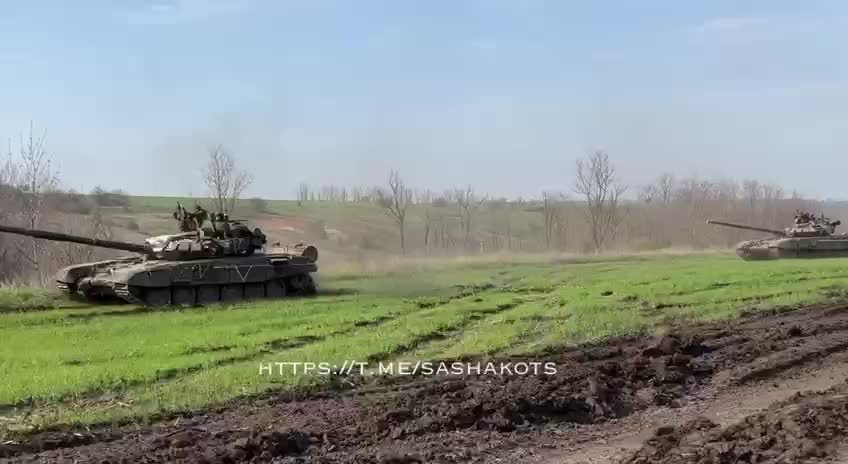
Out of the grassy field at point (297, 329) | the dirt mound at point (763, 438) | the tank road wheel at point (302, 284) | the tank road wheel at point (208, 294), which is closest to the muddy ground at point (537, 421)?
the dirt mound at point (763, 438)

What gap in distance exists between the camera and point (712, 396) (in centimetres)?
A: 995

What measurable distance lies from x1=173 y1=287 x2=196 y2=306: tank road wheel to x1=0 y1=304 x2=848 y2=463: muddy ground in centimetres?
1134

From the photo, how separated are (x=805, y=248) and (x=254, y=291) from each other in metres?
23.6

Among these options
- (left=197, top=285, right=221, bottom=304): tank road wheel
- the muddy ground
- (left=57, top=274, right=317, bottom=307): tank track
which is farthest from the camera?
(left=197, top=285, right=221, bottom=304): tank road wheel

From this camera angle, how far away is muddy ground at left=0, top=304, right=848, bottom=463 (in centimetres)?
742

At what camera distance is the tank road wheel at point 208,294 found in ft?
70.0

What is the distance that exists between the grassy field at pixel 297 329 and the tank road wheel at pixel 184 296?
1.00 m

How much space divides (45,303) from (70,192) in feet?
97.2

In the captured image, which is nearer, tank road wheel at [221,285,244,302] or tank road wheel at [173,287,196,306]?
tank road wheel at [173,287,196,306]

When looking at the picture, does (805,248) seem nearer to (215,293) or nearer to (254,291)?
(254,291)

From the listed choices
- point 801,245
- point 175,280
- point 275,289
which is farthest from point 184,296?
point 801,245

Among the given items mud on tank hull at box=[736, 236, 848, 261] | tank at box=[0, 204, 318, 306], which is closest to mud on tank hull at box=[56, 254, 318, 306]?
tank at box=[0, 204, 318, 306]

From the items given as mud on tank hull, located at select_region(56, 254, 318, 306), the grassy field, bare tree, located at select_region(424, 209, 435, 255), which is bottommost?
the grassy field

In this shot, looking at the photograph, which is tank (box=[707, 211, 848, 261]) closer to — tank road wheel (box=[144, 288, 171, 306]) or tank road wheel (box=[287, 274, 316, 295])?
tank road wheel (box=[287, 274, 316, 295])
